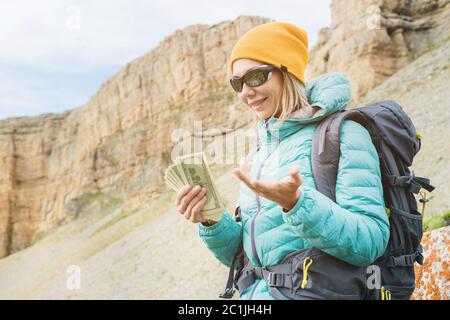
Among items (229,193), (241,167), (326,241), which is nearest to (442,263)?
(326,241)

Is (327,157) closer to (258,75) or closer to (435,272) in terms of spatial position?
(258,75)

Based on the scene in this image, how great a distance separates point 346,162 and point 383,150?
29 centimetres

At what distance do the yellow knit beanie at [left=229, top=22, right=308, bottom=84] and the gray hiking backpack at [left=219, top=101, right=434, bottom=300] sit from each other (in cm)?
45

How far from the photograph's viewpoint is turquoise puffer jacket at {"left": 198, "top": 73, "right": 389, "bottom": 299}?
2.13 meters

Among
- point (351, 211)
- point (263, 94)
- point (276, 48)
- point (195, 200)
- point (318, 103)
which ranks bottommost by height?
point (351, 211)

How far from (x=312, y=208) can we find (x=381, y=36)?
33562mm

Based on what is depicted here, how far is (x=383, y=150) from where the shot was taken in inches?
96.7

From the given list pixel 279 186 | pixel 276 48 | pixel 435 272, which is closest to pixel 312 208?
pixel 279 186

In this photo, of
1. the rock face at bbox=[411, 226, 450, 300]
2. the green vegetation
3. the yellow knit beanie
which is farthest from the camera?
the green vegetation

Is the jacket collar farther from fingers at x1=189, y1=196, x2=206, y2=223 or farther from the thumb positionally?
the thumb

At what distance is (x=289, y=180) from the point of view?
6.44 ft

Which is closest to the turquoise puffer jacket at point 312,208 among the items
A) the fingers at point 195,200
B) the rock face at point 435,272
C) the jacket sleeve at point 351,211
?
the jacket sleeve at point 351,211

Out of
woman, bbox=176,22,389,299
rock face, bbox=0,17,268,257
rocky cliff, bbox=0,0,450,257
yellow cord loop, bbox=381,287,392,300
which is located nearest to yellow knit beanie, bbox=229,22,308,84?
woman, bbox=176,22,389,299

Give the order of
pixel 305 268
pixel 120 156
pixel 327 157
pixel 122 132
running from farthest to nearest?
1. pixel 122 132
2. pixel 120 156
3. pixel 327 157
4. pixel 305 268
